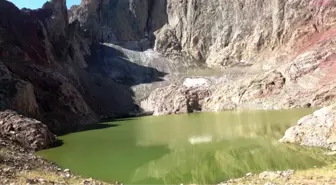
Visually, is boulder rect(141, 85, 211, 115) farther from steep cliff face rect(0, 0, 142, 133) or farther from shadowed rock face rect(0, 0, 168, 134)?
shadowed rock face rect(0, 0, 168, 134)

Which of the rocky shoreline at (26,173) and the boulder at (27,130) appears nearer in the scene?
the rocky shoreline at (26,173)

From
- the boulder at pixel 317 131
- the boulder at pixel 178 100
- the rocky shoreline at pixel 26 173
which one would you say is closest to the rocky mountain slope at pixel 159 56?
the boulder at pixel 178 100

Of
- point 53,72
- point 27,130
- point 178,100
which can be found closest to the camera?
point 27,130

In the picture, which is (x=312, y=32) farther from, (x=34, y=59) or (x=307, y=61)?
(x=34, y=59)

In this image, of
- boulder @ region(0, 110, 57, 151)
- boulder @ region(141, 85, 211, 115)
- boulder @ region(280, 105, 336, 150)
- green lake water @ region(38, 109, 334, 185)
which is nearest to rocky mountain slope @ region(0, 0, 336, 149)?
boulder @ region(141, 85, 211, 115)

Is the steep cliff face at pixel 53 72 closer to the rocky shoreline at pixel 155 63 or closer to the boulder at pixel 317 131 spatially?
the rocky shoreline at pixel 155 63

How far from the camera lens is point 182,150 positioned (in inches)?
1278

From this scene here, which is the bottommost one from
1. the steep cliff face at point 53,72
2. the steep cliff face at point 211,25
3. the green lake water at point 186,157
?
the green lake water at point 186,157

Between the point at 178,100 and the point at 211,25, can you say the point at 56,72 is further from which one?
the point at 211,25

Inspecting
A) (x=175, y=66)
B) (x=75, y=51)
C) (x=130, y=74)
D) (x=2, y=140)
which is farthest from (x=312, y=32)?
(x=2, y=140)

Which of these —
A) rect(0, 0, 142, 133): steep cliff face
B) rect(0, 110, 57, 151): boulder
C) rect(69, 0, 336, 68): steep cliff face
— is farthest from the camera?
rect(69, 0, 336, 68): steep cliff face

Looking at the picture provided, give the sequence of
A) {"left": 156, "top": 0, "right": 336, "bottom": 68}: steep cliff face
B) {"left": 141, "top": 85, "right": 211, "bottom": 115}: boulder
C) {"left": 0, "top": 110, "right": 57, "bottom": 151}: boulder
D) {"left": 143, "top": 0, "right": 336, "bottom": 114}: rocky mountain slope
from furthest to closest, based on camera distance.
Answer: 1. {"left": 156, "top": 0, "right": 336, "bottom": 68}: steep cliff face
2. {"left": 141, "top": 85, "right": 211, "bottom": 115}: boulder
3. {"left": 143, "top": 0, "right": 336, "bottom": 114}: rocky mountain slope
4. {"left": 0, "top": 110, "right": 57, "bottom": 151}: boulder

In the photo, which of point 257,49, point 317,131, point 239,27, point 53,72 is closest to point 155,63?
point 239,27

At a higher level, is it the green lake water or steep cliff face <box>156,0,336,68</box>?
steep cliff face <box>156,0,336,68</box>
